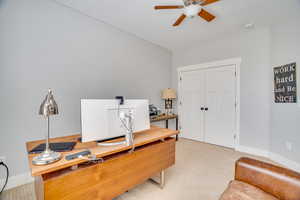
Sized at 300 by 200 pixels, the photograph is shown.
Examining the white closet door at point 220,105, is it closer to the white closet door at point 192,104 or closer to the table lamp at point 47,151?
the white closet door at point 192,104

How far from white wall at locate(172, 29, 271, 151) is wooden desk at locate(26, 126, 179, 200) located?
2.21 meters

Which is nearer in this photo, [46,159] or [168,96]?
[46,159]

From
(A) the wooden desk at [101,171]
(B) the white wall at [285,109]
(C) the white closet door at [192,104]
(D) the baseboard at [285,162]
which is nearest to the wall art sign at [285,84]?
(B) the white wall at [285,109]

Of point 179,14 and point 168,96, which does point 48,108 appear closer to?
point 179,14

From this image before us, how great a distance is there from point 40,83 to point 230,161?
3350mm

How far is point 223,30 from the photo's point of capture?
2859mm

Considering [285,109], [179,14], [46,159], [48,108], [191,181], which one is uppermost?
[179,14]

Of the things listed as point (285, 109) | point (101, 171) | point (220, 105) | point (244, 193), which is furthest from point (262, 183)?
point (220, 105)

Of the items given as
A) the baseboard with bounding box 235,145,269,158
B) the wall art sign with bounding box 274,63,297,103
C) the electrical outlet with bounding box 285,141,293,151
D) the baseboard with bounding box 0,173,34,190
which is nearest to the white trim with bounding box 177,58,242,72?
the wall art sign with bounding box 274,63,297,103

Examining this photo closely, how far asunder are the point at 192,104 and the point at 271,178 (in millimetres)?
2689

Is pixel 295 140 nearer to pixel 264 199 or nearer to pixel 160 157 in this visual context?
pixel 264 199

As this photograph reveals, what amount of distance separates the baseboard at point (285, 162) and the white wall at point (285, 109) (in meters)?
0.05

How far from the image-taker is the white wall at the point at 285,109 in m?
2.14

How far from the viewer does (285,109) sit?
2.30 m
